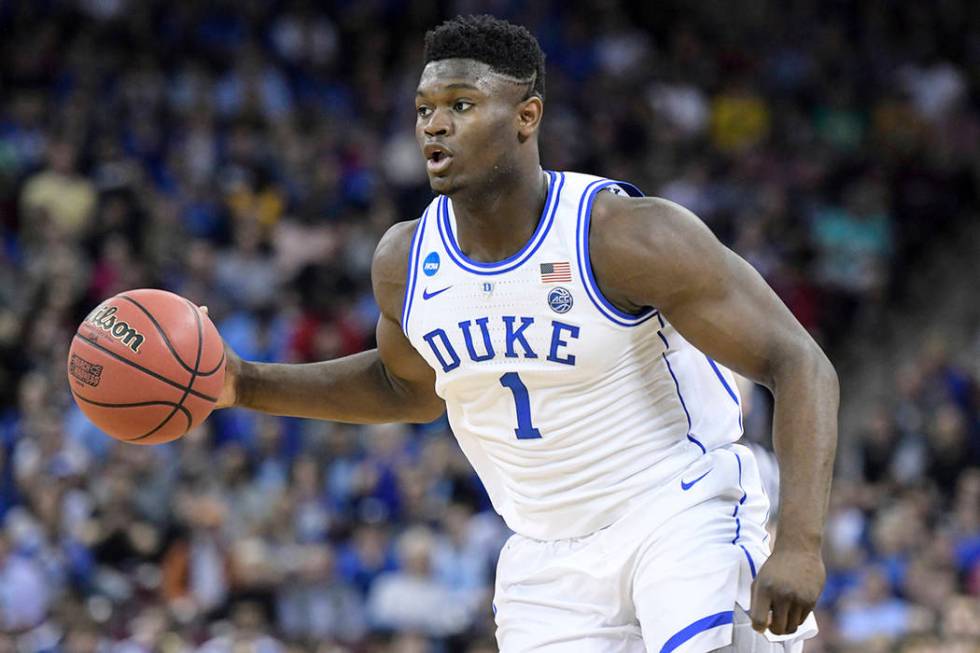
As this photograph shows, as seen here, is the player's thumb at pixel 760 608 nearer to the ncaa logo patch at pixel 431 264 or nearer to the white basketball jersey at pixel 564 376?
the white basketball jersey at pixel 564 376

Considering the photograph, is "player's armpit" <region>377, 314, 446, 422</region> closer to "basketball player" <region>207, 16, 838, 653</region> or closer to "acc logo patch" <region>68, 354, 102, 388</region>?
"basketball player" <region>207, 16, 838, 653</region>

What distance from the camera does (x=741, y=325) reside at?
4.14 metres

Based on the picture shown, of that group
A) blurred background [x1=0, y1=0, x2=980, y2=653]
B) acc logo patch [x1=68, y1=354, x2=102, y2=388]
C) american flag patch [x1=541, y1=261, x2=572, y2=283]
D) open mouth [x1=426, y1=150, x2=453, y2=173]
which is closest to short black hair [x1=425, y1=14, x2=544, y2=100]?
open mouth [x1=426, y1=150, x2=453, y2=173]

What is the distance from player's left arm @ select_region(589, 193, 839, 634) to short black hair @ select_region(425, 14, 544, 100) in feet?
1.67

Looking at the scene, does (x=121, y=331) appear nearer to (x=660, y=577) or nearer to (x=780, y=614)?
(x=660, y=577)

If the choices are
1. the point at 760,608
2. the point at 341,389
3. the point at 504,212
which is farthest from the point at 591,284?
the point at 341,389

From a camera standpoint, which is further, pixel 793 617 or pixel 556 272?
pixel 556 272

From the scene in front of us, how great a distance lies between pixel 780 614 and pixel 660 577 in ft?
1.39

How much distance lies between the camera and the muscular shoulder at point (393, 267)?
15.4ft

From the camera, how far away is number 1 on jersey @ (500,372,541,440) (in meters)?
4.40

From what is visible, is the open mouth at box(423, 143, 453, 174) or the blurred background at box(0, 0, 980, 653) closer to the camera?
the open mouth at box(423, 143, 453, 174)

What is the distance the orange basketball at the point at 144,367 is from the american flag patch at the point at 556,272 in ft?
3.68

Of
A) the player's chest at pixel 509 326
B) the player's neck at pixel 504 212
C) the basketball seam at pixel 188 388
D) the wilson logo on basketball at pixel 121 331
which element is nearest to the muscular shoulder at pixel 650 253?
the player's chest at pixel 509 326

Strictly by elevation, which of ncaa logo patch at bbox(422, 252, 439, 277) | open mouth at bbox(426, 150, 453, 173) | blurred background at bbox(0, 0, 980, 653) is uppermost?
open mouth at bbox(426, 150, 453, 173)
